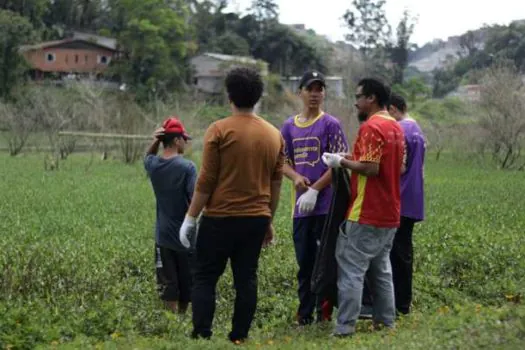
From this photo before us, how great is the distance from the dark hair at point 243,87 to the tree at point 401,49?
84626mm

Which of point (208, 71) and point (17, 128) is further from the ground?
point (208, 71)

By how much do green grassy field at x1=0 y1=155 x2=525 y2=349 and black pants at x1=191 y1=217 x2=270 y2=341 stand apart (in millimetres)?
178

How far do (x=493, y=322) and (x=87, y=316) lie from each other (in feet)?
9.10

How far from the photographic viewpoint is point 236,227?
18.8 ft

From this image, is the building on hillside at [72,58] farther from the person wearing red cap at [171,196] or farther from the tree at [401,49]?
the person wearing red cap at [171,196]

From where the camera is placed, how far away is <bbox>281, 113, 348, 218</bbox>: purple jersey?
6.70m

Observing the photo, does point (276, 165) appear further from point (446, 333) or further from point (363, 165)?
point (446, 333)

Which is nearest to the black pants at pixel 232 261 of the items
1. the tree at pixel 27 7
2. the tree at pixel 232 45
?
the tree at pixel 27 7

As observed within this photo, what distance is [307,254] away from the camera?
6785mm

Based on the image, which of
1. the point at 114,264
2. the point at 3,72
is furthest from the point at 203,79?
the point at 114,264

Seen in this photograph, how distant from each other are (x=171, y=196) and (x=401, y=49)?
8792 centimetres

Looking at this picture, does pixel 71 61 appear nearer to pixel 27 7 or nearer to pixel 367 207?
pixel 27 7

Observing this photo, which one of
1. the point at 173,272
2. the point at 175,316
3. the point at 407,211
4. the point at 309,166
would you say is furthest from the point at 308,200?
the point at 173,272

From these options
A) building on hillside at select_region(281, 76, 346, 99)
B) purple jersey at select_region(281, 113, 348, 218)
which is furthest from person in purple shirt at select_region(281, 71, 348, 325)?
building on hillside at select_region(281, 76, 346, 99)
